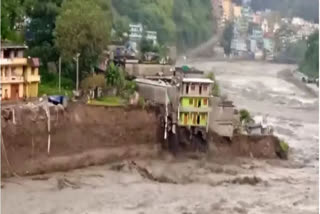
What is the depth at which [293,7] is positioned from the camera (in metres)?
67.0

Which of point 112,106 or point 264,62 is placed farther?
point 264,62

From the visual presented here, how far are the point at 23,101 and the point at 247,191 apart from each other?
4.81 meters

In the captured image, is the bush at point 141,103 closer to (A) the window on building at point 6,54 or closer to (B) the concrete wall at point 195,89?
(B) the concrete wall at point 195,89

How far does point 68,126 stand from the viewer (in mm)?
18172

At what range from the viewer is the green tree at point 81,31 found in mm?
19870

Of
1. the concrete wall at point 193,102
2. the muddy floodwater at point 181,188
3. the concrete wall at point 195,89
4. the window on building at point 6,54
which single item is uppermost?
the window on building at point 6,54

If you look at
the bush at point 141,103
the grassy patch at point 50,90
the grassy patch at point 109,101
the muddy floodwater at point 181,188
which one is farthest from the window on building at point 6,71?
the bush at point 141,103

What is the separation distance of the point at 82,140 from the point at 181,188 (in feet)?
8.85

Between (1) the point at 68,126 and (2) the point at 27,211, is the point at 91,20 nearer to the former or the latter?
(1) the point at 68,126

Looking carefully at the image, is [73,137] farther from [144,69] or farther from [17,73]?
[144,69]

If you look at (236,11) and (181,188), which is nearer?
(181,188)

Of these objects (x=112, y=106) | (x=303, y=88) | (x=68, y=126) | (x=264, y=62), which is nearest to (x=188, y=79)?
(x=112, y=106)

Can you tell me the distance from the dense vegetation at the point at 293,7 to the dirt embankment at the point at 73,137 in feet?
147

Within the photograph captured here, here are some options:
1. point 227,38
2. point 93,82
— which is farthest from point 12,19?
point 227,38
